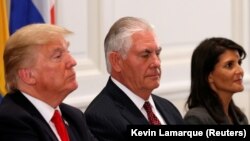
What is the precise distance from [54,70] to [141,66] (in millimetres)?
680

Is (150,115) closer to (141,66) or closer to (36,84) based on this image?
(141,66)

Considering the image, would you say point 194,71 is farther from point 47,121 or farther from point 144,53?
point 47,121

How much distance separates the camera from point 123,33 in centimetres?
357

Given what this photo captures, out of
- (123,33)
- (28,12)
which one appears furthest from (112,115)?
(28,12)

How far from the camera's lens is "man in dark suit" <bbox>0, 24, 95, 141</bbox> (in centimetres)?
289

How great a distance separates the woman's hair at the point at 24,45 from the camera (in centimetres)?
296

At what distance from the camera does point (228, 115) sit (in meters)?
4.27

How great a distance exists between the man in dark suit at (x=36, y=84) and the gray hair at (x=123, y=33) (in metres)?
0.53

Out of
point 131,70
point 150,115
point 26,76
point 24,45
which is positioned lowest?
point 150,115

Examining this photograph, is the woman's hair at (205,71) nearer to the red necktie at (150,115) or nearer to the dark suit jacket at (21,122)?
the red necktie at (150,115)

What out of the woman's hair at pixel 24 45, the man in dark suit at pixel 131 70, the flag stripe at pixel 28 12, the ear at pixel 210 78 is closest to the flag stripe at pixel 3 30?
the flag stripe at pixel 28 12

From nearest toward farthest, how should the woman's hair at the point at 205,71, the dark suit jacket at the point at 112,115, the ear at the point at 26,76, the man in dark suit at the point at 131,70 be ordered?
the ear at the point at 26,76 → the dark suit jacket at the point at 112,115 → the man in dark suit at the point at 131,70 → the woman's hair at the point at 205,71

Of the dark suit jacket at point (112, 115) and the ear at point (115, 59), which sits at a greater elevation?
the ear at point (115, 59)

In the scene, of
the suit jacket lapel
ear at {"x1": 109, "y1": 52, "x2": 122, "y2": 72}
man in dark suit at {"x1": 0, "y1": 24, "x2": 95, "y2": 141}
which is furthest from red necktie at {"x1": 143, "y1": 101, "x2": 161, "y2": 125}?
the suit jacket lapel
